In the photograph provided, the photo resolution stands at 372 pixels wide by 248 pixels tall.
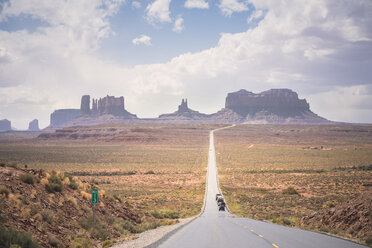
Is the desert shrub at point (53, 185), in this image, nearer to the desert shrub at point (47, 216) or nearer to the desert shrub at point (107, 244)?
the desert shrub at point (47, 216)

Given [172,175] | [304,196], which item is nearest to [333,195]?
[304,196]

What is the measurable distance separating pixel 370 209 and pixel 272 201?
19471mm

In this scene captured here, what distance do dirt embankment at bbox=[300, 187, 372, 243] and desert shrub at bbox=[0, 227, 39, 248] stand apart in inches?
485

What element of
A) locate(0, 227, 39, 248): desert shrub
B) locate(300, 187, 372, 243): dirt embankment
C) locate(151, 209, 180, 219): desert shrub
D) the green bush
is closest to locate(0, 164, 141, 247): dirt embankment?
the green bush

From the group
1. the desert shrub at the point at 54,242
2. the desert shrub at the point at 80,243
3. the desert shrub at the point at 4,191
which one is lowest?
the desert shrub at the point at 80,243

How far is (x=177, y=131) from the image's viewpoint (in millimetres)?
159625

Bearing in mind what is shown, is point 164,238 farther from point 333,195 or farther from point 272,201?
point 333,195

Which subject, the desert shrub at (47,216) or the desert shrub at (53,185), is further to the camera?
the desert shrub at (53,185)

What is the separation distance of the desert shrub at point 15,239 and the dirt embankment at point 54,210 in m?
0.64

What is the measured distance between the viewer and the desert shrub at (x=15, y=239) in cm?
787

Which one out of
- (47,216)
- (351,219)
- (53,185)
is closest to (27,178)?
(53,185)

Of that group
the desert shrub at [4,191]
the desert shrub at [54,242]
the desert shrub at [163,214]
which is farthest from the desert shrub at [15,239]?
the desert shrub at [163,214]

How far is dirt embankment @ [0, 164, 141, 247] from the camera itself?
979 cm

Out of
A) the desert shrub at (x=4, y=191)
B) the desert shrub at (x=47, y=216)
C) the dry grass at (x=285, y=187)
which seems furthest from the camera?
the dry grass at (x=285, y=187)
